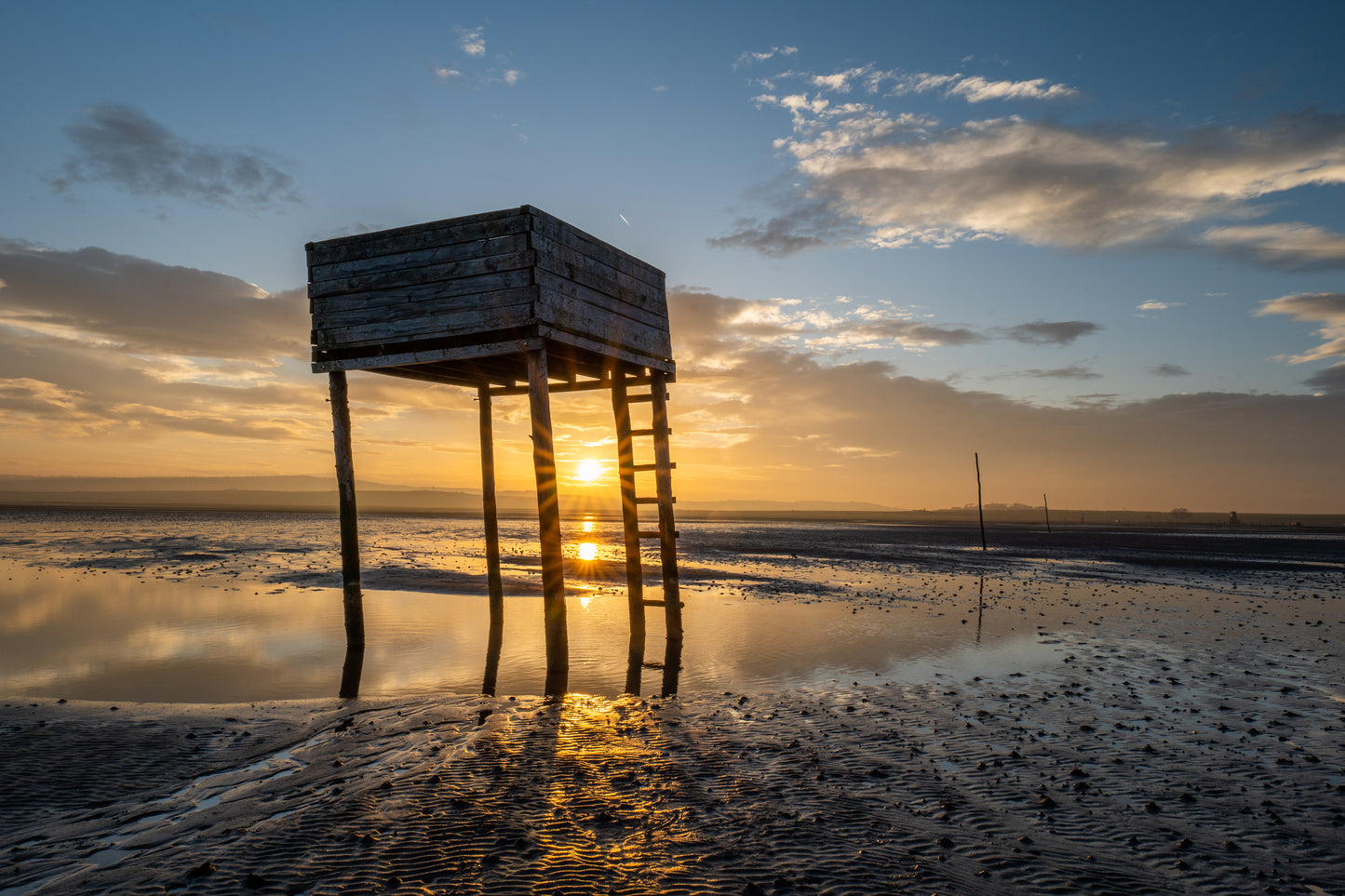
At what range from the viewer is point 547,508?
1091 cm

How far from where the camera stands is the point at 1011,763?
6.21 m

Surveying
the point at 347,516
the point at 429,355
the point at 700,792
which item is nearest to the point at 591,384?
the point at 429,355

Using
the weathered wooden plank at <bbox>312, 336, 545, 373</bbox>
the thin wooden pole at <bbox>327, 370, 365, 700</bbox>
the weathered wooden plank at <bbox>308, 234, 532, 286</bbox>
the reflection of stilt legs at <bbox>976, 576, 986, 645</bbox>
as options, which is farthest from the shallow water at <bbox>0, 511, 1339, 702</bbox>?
the weathered wooden plank at <bbox>308, 234, 532, 286</bbox>

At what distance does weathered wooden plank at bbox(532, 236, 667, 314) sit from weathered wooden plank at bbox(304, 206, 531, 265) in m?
0.60

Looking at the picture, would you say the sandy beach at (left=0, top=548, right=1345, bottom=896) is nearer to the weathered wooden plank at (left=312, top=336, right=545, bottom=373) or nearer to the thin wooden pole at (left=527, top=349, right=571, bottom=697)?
the thin wooden pole at (left=527, top=349, right=571, bottom=697)

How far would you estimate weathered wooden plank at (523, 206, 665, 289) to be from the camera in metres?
11.0

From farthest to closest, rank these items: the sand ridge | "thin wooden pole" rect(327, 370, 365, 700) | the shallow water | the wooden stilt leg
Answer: the wooden stilt leg
"thin wooden pole" rect(327, 370, 365, 700)
the shallow water
the sand ridge

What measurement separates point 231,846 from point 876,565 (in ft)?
92.1

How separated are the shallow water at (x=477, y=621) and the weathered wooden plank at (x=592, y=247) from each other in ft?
23.2

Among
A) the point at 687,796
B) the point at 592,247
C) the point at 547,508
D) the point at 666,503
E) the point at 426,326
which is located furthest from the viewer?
the point at 666,503

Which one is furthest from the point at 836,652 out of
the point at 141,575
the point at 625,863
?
the point at 141,575

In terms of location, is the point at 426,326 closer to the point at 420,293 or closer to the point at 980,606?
the point at 420,293

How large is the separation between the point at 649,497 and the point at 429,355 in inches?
212

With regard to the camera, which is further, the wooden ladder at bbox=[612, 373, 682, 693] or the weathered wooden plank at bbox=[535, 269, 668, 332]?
the wooden ladder at bbox=[612, 373, 682, 693]
